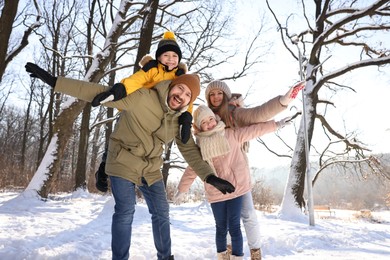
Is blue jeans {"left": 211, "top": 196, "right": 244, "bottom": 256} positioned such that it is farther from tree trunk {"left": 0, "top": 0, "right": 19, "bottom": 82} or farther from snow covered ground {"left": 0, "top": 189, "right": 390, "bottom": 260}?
tree trunk {"left": 0, "top": 0, "right": 19, "bottom": 82}

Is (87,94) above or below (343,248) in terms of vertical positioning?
above

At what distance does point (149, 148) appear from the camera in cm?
242

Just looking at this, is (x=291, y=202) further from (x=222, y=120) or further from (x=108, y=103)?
(x=108, y=103)

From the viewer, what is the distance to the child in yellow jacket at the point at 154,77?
2.22 metres

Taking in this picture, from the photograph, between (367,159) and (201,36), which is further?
(201,36)

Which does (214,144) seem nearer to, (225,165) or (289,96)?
(225,165)

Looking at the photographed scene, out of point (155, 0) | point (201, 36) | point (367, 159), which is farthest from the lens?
point (201, 36)

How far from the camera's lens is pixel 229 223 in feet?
8.94

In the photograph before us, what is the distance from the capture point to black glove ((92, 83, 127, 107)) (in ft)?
7.11

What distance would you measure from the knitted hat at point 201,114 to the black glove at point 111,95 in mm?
901

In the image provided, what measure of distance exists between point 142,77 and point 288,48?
10447mm

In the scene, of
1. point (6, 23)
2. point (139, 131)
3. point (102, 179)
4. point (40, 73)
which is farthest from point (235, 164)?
point (6, 23)

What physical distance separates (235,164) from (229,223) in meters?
0.57

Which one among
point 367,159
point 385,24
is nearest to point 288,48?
point 385,24
